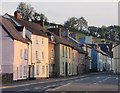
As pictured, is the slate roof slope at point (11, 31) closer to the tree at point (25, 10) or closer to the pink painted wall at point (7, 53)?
the pink painted wall at point (7, 53)

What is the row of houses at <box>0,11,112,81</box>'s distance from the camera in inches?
1938

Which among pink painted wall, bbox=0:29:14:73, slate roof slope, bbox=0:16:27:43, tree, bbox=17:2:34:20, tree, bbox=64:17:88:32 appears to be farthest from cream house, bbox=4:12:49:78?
tree, bbox=64:17:88:32

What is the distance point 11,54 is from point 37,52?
427 inches

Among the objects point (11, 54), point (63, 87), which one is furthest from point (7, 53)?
point (63, 87)

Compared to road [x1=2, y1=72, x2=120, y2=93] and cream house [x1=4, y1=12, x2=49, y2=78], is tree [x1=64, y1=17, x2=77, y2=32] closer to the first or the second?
cream house [x1=4, y1=12, x2=49, y2=78]

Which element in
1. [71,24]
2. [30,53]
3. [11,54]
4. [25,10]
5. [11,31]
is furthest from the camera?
[71,24]

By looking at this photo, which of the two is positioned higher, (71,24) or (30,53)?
(71,24)

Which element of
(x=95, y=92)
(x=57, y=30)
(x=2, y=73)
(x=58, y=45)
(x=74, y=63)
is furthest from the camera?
(x=74, y=63)

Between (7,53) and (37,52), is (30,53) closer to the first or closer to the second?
(37,52)

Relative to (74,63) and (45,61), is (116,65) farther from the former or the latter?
(45,61)

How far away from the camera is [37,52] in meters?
59.5

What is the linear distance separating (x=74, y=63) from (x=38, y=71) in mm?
27568

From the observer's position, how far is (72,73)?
82625 millimetres

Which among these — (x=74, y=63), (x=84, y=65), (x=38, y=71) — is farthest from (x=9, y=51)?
(x=84, y=65)
